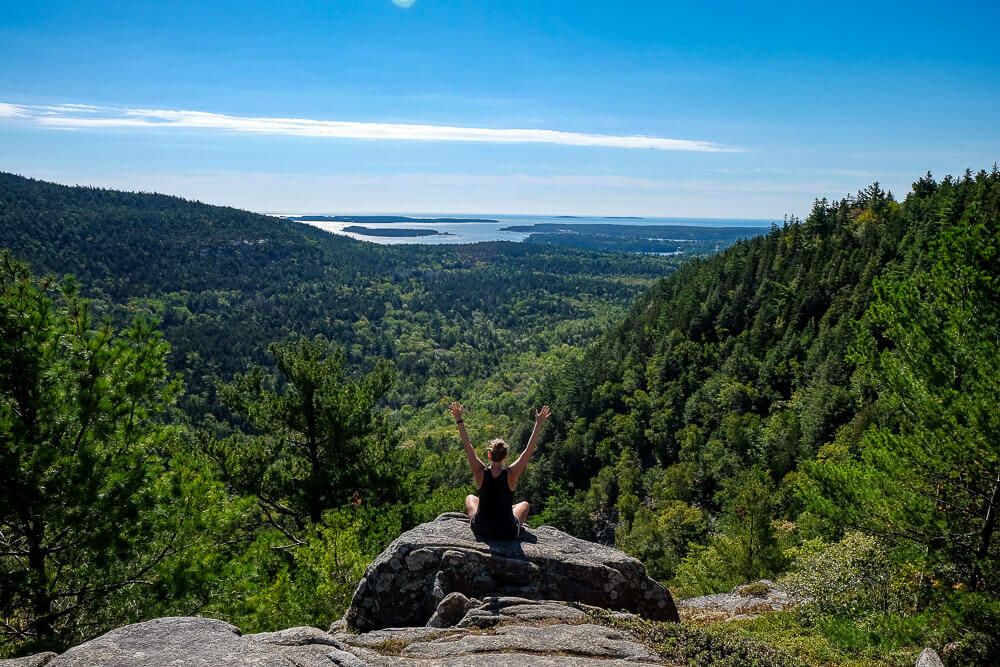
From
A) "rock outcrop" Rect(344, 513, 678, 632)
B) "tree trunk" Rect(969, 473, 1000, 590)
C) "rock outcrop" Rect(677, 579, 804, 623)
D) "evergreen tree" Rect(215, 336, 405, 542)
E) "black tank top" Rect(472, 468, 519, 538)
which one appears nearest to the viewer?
"rock outcrop" Rect(344, 513, 678, 632)

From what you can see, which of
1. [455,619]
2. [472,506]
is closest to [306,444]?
[472,506]

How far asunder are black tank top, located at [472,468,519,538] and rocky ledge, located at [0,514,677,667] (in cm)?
22

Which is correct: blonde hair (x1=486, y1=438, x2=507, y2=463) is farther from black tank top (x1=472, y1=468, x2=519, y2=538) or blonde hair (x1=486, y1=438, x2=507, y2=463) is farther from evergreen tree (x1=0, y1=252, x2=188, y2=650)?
evergreen tree (x1=0, y1=252, x2=188, y2=650)

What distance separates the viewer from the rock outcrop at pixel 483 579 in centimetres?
966

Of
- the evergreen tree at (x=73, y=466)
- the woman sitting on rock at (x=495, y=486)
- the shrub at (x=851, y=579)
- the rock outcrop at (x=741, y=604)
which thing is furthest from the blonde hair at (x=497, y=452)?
the shrub at (x=851, y=579)

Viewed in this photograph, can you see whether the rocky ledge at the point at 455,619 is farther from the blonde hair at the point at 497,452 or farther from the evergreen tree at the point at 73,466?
the evergreen tree at the point at 73,466

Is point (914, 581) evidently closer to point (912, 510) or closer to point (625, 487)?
point (912, 510)

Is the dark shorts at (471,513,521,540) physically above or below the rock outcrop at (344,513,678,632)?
above

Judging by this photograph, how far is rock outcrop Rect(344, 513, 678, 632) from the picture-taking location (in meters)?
9.66

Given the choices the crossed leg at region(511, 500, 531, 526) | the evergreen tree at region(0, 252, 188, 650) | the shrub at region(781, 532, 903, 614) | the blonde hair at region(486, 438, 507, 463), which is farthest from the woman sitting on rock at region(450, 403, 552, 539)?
the shrub at region(781, 532, 903, 614)

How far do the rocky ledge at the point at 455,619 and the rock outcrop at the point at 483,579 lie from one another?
17 millimetres

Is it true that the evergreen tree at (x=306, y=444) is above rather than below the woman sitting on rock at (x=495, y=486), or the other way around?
below

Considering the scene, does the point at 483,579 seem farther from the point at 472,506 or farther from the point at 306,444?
the point at 306,444

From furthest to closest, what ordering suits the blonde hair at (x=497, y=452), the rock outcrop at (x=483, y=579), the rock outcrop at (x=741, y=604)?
the rock outcrop at (x=741, y=604), the blonde hair at (x=497, y=452), the rock outcrop at (x=483, y=579)
